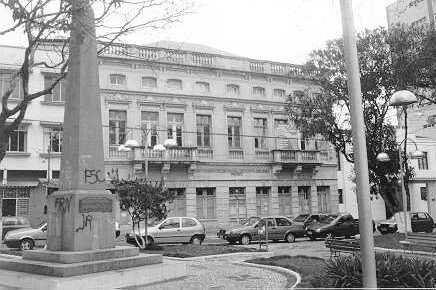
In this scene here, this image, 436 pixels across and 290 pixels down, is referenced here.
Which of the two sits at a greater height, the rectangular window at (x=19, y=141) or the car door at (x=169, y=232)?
the rectangular window at (x=19, y=141)

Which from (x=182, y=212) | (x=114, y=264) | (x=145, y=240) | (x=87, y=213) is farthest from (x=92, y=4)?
(x=182, y=212)

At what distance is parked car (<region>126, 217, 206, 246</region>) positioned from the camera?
934 inches

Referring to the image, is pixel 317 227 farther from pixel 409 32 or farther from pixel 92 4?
pixel 92 4

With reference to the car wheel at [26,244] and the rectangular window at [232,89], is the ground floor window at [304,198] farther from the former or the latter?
the car wheel at [26,244]

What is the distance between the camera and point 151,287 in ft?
32.6

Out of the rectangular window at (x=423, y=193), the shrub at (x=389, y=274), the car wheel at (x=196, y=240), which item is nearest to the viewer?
the shrub at (x=389, y=274)

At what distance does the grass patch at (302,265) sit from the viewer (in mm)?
9669

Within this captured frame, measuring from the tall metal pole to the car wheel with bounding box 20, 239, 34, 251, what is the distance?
19251 millimetres

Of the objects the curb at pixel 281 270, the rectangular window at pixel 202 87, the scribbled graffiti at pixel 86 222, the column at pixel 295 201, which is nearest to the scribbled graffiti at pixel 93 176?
the scribbled graffiti at pixel 86 222

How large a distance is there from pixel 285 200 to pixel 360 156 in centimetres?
3242

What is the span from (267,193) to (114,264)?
28.3m

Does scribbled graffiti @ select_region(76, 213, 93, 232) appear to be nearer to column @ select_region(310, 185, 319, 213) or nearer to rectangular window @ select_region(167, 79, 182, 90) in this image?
rectangular window @ select_region(167, 79, 182, 90)

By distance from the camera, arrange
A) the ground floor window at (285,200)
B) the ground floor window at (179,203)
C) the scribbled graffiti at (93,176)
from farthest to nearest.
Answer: the ground floor window at (285,200) < the ground floor window at (179,203) < the scribbled graffiti at (93,176)

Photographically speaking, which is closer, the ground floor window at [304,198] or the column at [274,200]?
the column at [274,200]
